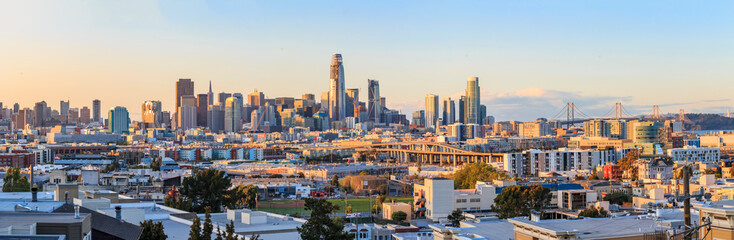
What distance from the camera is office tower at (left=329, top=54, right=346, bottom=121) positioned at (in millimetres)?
148125

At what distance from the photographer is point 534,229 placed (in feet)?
26.0

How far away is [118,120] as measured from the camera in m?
130

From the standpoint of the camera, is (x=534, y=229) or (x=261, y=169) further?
(x=261, y=169)

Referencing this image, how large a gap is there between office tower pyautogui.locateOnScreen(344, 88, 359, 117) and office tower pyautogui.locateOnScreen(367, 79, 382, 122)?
2.66 metres

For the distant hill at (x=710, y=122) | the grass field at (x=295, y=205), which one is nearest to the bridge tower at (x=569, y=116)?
the distant hill at (x=710, y=122)

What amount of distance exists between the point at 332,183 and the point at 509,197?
740 inches

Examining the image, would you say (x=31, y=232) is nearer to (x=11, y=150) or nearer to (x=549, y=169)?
(x=549, y=169)

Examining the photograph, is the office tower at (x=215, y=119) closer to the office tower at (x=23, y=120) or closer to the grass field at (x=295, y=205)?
the office tower at (x=23, y=120)

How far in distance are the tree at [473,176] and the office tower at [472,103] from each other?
123 metres

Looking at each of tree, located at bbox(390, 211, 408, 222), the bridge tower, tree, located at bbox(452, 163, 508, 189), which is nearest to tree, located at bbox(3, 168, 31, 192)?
tree, located at bbox(390, 211, 408, 222)

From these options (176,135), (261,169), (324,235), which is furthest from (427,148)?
(324,235)

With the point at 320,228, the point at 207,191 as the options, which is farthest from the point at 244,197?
the point at 320,228

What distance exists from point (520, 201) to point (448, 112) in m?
146

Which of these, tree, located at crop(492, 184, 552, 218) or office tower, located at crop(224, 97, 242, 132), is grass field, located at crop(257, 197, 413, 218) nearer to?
tree, located at crop(492, 184, 552, 218)
